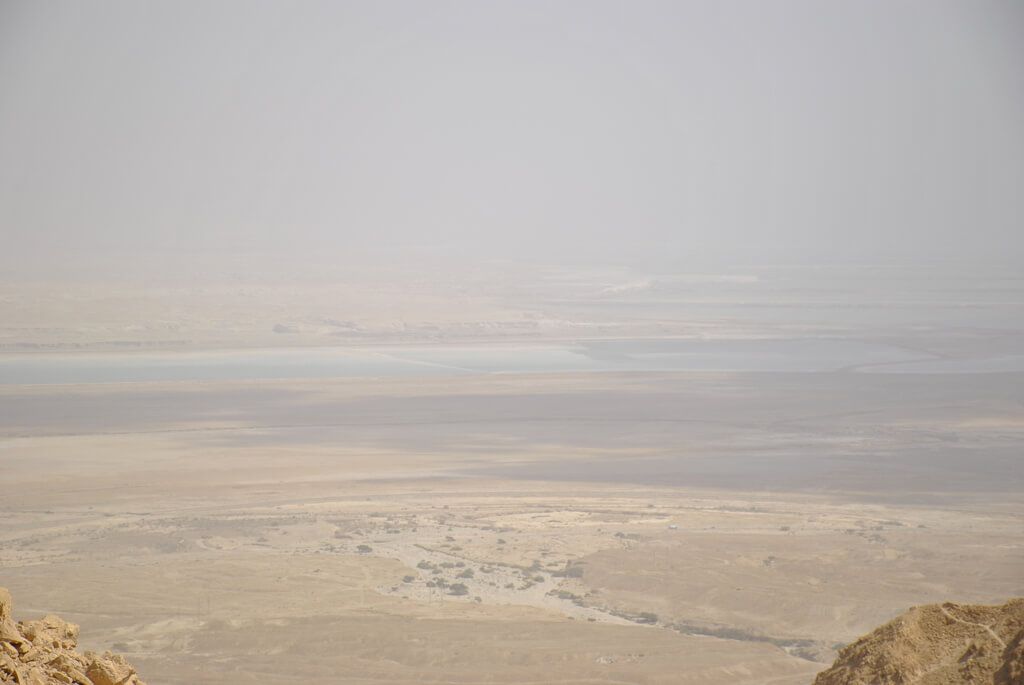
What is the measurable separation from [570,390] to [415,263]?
70.1 meters

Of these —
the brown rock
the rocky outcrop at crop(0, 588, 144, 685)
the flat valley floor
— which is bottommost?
the flat valley floor

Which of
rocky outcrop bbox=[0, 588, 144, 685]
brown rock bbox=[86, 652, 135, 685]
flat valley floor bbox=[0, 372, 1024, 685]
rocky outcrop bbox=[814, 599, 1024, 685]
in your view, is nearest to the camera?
rocky outcrop bbox=[0, 588, 144, 685]

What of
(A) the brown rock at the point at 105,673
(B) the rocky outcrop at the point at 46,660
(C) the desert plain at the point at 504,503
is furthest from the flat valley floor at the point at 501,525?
(A) the brown rock at the point at 105,673

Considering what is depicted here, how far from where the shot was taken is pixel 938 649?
227 inches

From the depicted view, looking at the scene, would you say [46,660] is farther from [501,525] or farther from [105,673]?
[501,525]

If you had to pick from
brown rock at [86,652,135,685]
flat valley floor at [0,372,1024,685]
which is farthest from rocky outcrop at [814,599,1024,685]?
flat valley floor at [0,372,1024,685]

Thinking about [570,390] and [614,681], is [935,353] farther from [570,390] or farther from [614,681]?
[614,681]

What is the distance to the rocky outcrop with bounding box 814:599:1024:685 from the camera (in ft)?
18.0

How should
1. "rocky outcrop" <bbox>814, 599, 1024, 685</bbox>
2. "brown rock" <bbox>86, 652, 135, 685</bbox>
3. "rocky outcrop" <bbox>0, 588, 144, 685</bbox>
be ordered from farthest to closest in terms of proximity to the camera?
"brown rock" <bbox>86, 652, 135, 685</bbox> → "rocky outcrop" <bbox>814, 599, 1024, 685</bbox> → "rocky outcrop" <bbox>0, 588, 144, 685</bbox>

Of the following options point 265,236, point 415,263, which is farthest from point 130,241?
point 415,263

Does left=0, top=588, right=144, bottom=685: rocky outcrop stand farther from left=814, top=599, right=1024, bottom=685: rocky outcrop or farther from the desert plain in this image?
the desert plain

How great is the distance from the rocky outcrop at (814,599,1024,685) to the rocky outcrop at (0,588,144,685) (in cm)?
339

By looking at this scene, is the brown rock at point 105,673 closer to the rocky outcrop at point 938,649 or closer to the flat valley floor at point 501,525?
the rocky outcrop at point 938,649

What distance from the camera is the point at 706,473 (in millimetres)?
26422
